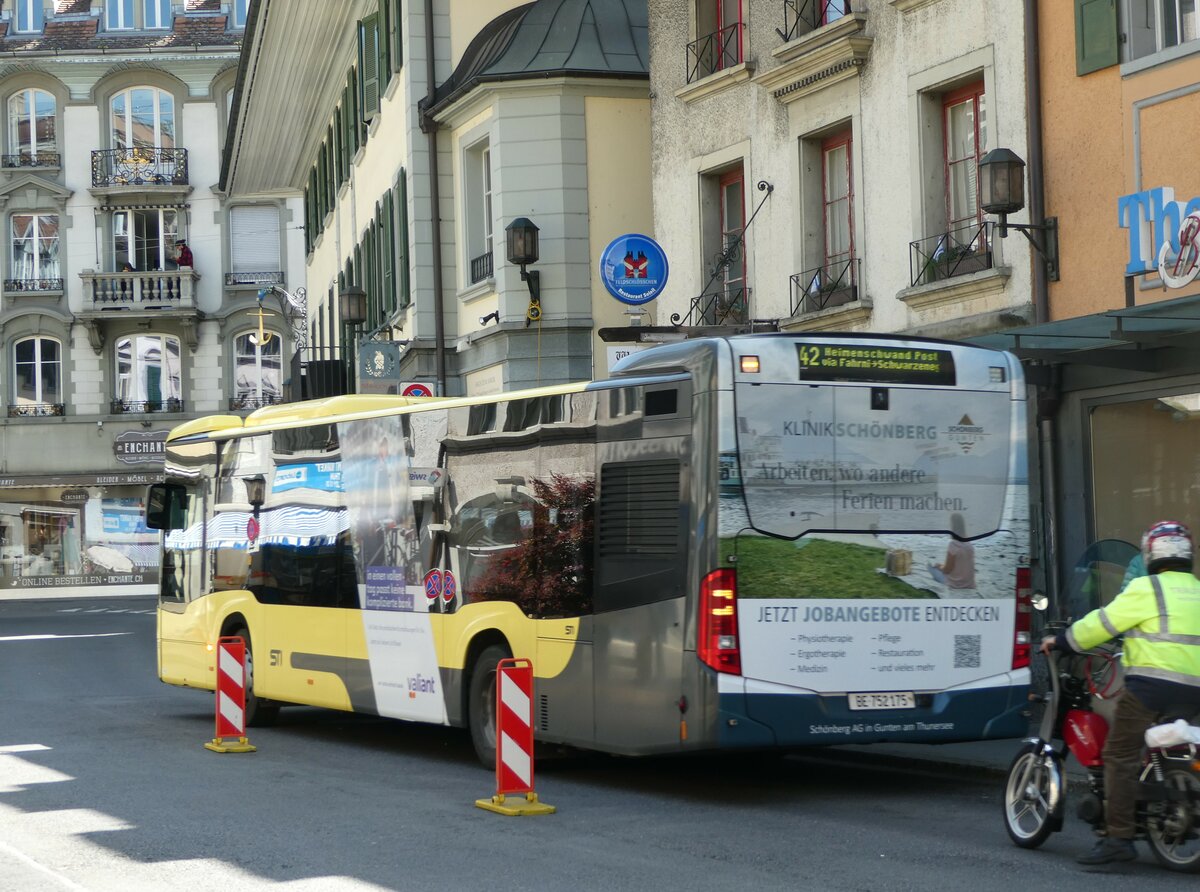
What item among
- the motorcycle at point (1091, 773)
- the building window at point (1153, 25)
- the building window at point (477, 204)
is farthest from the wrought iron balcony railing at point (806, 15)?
the motorcycle at point (1091, 773)

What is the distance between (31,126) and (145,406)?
29.1 ft

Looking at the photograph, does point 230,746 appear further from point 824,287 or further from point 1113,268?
point 824,287

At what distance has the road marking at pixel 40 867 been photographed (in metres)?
8.59

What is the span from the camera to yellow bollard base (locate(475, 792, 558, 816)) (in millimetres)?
10703

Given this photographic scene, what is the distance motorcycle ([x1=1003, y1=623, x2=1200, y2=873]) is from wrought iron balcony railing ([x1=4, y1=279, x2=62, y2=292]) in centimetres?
4984

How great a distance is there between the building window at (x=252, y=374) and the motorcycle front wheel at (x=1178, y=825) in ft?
163

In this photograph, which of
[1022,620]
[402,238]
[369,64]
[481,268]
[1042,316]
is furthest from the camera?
[369,64]

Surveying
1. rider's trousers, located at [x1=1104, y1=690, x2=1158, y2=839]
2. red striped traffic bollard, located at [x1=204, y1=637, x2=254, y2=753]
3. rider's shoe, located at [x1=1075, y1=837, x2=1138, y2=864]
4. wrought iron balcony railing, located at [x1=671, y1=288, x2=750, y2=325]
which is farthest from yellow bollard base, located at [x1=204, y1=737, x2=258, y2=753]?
wrought iron balcony railing, located at [x1=671, y1=288, x2=750, y2=325]

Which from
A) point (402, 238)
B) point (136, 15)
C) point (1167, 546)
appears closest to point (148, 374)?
point (136, 15)

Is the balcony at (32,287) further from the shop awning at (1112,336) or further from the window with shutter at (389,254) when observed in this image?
the shop awning at (1112,336)

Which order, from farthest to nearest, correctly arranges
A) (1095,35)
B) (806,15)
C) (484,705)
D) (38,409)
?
(38,409), (806,15), (1095,35), (484,705)

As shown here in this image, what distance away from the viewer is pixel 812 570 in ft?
36.1

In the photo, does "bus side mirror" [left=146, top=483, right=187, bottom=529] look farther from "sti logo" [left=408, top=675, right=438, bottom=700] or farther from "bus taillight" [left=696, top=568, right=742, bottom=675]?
"bus taillight" [left=696, top=568, right=742, bottom=675]

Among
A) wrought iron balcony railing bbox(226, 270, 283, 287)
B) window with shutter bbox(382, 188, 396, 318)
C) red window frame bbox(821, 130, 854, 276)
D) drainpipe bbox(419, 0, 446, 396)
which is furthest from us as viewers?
wrought iron balcony railing bbox(226, 270, 283, 287)
